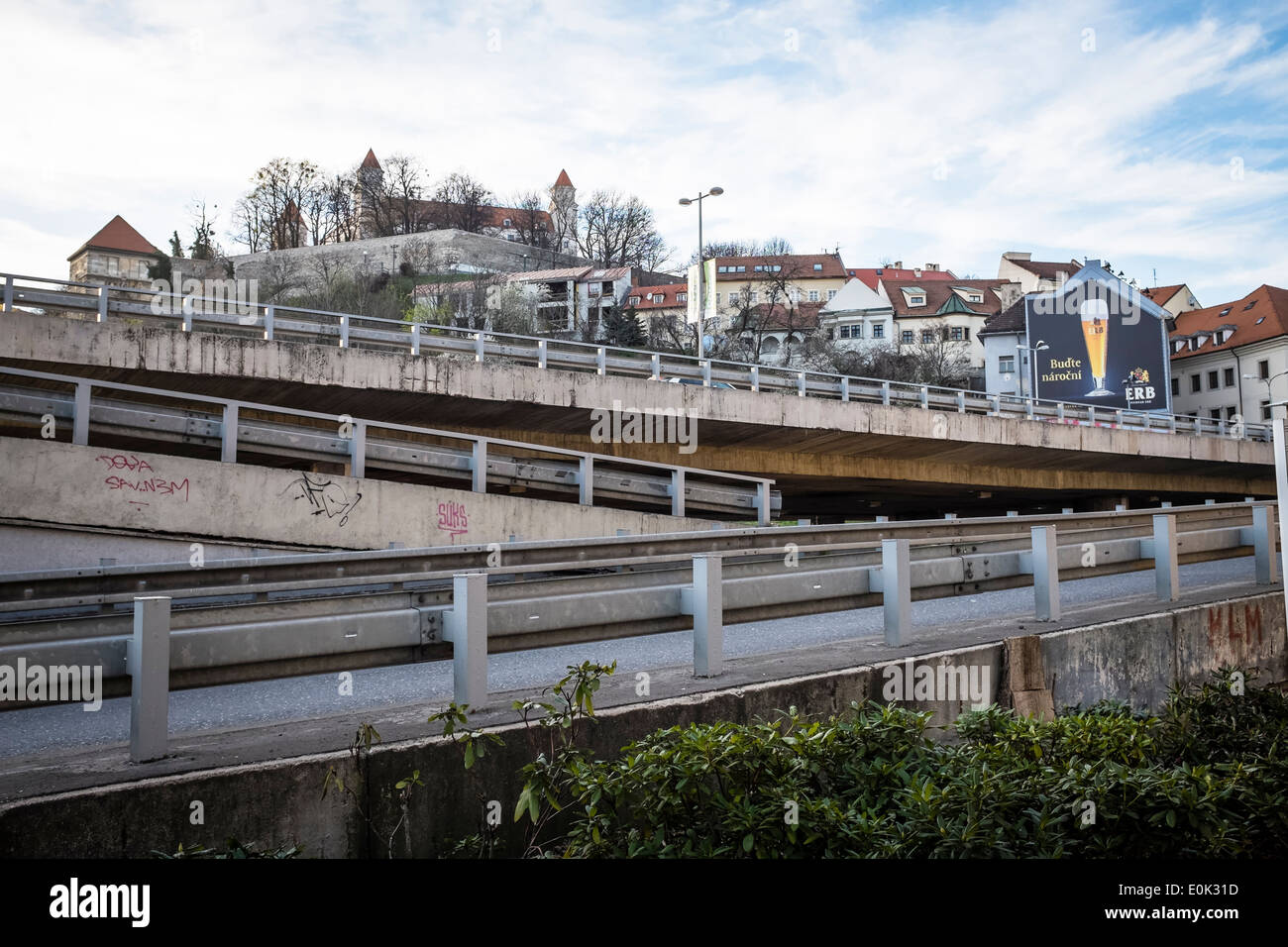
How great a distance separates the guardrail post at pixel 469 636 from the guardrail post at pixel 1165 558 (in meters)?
6.79

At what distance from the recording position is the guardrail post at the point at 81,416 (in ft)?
45.1

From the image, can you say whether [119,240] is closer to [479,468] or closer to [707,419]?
[707,419]

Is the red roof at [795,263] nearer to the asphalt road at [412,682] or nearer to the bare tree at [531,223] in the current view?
the bare tree at [531,223]

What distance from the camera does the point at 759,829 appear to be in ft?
11.2

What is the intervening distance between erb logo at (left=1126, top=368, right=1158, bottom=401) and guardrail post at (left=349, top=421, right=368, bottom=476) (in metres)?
64.9

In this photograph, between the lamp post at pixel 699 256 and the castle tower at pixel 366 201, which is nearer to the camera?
the lamp post at pixel 699 256

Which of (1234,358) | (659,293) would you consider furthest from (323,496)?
(659,293)

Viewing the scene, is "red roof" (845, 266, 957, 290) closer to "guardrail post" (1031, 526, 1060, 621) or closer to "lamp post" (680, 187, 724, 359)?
"lamp post" (680, 187, 724, 359)

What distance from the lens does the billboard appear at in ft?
228

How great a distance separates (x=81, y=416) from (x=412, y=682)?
9044 mm

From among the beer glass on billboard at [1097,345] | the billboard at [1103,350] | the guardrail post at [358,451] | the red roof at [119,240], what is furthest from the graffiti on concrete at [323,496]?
the red roof at [119,240]
